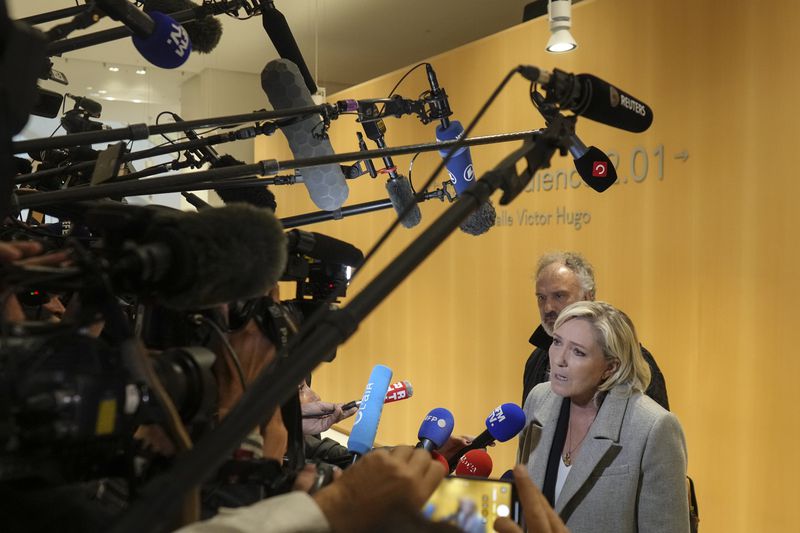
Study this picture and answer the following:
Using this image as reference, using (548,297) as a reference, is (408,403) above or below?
below

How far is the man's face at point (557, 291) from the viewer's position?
9.57 ft

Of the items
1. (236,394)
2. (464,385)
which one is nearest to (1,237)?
(236,394)

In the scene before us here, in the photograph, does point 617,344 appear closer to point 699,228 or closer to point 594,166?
point 594,166

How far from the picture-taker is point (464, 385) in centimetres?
491

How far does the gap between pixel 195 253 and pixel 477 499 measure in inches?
18.5

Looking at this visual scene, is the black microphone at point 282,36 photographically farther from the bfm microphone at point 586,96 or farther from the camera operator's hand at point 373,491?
the camera operator's hand at point 373,491

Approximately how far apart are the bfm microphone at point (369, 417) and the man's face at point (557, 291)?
1.30 m

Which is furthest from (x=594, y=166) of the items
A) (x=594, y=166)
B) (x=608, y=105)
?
(x=608, y=105)

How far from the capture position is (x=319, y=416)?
6.54 feet

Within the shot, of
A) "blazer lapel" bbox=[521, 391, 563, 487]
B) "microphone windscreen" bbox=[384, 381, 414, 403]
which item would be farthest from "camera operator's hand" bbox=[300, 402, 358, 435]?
"blazer lapel" bbox=[521, 391, 563, 487]

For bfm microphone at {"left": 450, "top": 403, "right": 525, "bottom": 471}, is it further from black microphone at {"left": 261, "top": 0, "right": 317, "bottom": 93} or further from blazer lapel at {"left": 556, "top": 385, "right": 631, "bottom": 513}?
black microphone at {"left": 261, "top": 0, "right": 317, "bottom": 93}

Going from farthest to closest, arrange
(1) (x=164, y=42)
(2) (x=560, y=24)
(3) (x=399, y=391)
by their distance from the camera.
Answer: (2) (x=560, y=24) → (3) (x=399, y=391) → (1) (x=164, y=42)

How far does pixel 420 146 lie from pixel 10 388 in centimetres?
62

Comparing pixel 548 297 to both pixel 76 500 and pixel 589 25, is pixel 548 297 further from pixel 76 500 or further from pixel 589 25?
pixel 76 500
